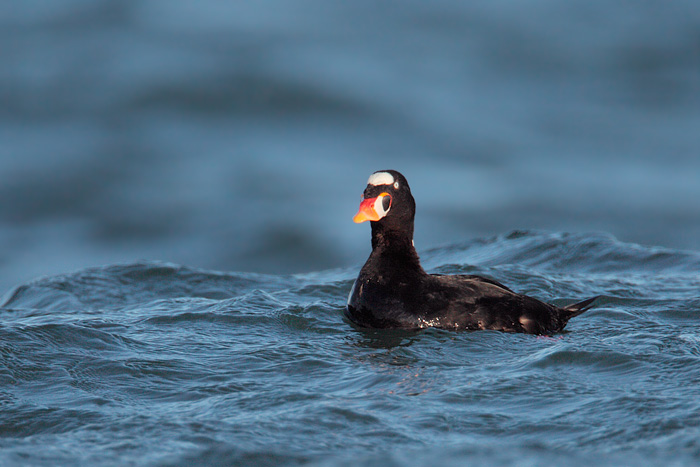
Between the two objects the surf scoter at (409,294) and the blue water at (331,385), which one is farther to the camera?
the surf scoter at (409,294)

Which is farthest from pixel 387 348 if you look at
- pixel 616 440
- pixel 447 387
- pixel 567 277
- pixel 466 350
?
pixel 567 277

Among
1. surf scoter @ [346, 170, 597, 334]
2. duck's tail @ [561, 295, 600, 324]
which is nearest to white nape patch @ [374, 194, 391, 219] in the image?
surf scoter @ [346, 170, 597, 334]

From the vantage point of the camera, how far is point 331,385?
5371 mm

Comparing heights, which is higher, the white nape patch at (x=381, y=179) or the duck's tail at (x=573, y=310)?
the white nape patch at (x=381, y=179)

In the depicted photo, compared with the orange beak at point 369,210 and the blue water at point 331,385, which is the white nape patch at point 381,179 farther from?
the blue water at point 331,385

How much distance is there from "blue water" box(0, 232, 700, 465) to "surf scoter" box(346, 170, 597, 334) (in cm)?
14

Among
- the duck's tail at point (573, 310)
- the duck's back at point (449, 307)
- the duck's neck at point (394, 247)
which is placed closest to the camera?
the duck's back at point (449, 307)

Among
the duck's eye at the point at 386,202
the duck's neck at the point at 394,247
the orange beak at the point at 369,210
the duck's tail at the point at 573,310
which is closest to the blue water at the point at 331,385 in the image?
the duck's tail at the point at 573,310

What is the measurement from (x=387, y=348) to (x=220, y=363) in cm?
116

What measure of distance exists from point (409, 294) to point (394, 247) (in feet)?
1.69

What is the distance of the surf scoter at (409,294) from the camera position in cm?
650

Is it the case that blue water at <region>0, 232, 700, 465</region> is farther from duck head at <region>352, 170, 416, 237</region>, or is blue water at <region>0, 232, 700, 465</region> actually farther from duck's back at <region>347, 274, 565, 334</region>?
duck head at <region>352, 170, 416, 237</region>

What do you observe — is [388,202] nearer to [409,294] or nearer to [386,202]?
[386,202]

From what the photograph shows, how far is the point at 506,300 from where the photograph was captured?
21.7 feet
